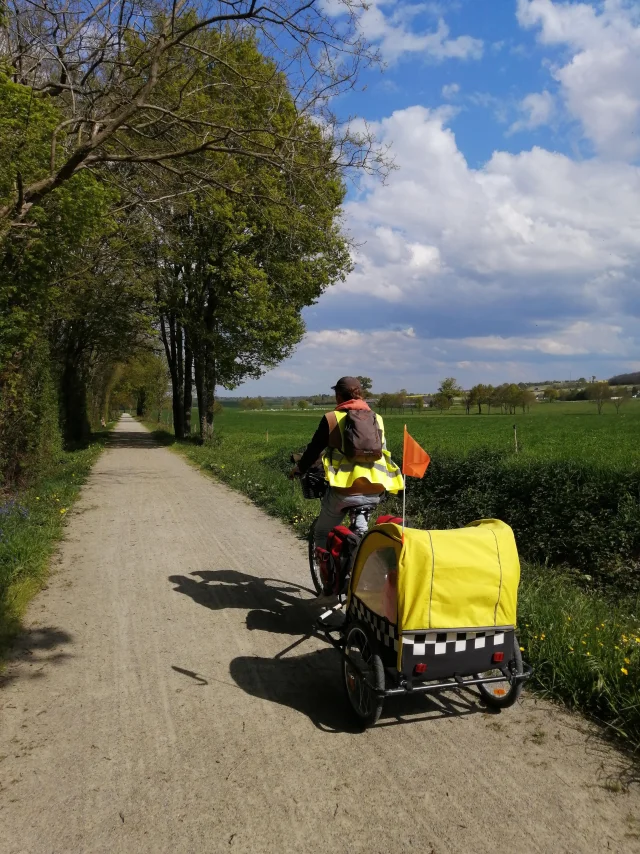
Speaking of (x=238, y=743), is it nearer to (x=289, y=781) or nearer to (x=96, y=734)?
(x=289, y=781)

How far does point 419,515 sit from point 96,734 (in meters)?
6.53

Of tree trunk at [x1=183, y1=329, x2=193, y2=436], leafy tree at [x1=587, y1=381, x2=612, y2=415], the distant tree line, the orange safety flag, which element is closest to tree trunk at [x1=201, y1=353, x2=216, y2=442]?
tree trunk at [x1=183, y1=329, x2=193, y2=436]

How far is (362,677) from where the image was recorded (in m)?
3.21

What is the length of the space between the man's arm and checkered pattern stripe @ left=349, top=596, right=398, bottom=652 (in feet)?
4.34

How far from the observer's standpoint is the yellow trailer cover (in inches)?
116

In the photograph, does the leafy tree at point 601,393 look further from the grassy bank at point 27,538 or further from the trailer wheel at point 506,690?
the trailer wheel at point 506,690

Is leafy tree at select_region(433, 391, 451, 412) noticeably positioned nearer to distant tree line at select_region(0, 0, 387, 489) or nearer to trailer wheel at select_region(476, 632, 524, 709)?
distant tree line at select_region(0, 0, 387, 489)

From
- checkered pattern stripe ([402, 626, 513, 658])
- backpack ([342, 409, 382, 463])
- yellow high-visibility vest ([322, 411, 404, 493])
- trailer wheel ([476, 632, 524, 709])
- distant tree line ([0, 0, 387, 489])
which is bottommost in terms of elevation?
trailer wheel ([476, 632, 524, 709])

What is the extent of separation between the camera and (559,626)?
4.16 meters

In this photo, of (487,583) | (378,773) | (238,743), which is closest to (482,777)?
(378,773)

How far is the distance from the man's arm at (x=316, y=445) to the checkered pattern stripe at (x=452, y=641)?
70.4 inches

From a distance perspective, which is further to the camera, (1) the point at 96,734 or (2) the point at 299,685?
(2) the point at 299,685

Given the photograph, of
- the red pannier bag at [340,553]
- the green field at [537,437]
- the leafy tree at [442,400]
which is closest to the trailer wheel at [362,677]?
the red pannier bag at [340,553]

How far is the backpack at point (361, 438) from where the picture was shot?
426cm
